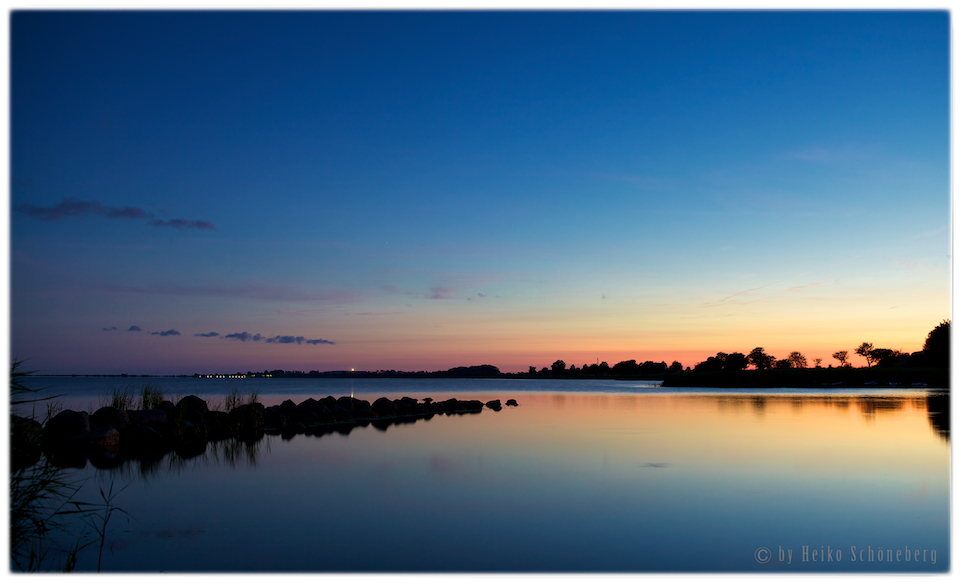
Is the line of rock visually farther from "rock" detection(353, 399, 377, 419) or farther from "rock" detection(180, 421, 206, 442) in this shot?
"rock" detection(353, 399, 377, 419)

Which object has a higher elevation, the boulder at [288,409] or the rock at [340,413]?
the boulder at [288,409]

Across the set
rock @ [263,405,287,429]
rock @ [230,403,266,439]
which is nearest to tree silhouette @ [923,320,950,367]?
rock @ [263,405,287,429]

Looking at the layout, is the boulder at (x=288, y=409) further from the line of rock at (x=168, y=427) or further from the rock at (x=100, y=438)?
the rock at (x=100, y=438)

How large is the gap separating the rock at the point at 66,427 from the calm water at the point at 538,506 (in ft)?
9.99

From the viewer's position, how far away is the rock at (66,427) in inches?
551

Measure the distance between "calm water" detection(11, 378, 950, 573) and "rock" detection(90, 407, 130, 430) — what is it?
2.81 m

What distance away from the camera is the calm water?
7.01 metres

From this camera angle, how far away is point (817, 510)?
8.99 meters

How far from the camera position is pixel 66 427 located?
14.3m

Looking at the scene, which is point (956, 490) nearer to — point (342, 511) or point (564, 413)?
point (342, 511)

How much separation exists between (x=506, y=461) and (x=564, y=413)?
605 inches

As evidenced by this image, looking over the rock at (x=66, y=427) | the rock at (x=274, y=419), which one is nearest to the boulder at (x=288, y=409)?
the rock at (x=274, y=419)

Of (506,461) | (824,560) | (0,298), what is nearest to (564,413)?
(506,461)

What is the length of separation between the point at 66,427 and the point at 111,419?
103cm
